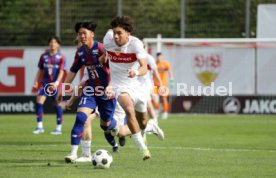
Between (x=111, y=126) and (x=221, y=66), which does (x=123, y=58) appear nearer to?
(x=111, y=126)

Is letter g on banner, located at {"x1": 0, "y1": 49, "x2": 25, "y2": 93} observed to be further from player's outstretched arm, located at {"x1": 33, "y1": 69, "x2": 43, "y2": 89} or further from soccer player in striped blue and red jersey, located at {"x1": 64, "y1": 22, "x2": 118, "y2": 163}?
soccer player in striped blue and red jersey, located at {"x1": 64, "y1": 22, "x2": 118, "y2": 163}

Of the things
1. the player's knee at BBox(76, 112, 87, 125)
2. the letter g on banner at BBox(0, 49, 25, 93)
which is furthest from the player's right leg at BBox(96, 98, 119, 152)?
the letter g on banner at BBox(0, 49, 25, 93)

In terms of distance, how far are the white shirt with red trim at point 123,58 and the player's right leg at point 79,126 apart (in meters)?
0.69

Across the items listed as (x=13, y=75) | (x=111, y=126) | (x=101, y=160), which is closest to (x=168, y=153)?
(x=111, y=126)

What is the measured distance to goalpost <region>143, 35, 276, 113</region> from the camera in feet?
87.4

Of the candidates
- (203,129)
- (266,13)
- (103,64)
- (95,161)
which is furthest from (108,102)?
(266,13)

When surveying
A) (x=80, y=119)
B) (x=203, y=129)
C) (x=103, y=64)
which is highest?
(x=103, y=64)

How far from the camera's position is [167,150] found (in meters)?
13.6

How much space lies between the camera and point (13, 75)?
26.8 metres

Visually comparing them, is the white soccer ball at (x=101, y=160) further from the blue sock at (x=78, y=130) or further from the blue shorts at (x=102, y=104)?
the blue shorts at (x=102, y=104)

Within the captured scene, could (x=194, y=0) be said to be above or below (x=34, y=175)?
above

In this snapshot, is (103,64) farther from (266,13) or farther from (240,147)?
(266,13)

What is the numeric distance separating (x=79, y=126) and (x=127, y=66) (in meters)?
1.34

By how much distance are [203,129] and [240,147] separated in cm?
545
